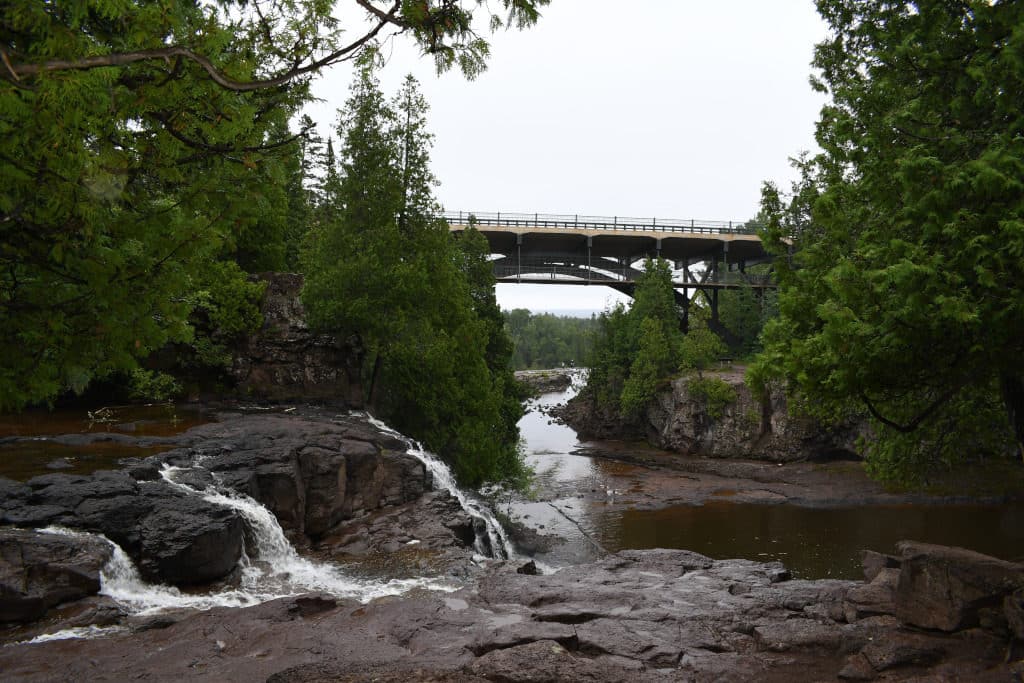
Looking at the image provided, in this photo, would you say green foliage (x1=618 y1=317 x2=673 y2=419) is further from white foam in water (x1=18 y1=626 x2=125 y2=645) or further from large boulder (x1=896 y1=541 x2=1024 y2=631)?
white foam in water (x1=18 y1=626 x2=125 y2=645)

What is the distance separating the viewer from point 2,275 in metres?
5.69

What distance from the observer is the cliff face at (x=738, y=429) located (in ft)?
127

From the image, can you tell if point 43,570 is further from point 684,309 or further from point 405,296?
point 684,309

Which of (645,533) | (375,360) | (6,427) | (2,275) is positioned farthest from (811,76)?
(6,427)

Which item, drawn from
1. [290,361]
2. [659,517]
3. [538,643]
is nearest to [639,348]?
[659,517]

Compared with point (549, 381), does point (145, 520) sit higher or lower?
higher

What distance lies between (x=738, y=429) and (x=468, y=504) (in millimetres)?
24874

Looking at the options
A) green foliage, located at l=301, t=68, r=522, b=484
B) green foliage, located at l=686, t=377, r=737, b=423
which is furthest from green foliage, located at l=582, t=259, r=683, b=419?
green foliage, located at l=301, t=68, r=522, b=484

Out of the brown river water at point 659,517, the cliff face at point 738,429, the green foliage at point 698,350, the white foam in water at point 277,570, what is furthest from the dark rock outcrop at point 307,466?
the green foliage at point 698,350

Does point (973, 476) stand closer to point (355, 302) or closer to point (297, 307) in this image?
point (355, 302)

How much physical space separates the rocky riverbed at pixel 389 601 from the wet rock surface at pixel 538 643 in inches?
1.6

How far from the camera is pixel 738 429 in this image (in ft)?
134

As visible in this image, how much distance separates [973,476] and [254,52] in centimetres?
3620

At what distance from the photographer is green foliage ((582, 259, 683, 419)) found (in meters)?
45.3
